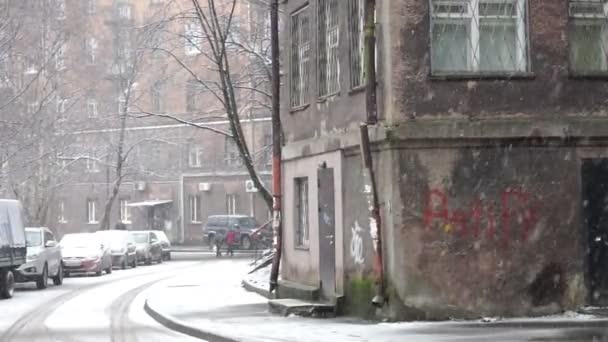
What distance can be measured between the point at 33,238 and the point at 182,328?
13274 mm

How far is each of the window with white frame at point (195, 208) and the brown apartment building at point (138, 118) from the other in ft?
0.22

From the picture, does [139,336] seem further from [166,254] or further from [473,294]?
[166,254]

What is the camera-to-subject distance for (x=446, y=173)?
14812 millimetres

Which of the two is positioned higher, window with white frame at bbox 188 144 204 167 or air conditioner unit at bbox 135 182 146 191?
window with white frame at bbox 188 144 204 167

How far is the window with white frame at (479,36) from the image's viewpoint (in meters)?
15.2

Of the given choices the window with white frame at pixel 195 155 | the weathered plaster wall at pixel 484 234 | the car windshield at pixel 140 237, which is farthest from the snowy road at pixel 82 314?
the window with white frame at pixel 195 155

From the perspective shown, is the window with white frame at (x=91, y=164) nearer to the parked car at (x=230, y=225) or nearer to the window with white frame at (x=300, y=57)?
the parked car at (x=230, y=225)

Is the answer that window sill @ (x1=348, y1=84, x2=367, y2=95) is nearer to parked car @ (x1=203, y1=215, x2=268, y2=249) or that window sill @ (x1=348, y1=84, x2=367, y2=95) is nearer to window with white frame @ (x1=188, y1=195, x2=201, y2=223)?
parked car @ (x1=203, y1=215, x2=268, y2=249)

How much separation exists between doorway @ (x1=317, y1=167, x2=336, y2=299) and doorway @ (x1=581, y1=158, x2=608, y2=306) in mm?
4240

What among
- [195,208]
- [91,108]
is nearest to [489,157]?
[91,108]

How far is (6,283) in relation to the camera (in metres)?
23.8

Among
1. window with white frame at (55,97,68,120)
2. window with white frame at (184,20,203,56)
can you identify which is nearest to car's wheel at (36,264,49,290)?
window with white frame at (184,20,203,56)

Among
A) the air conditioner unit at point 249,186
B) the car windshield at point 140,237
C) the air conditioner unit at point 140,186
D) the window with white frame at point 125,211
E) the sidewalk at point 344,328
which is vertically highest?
the air conditioner unit at point 140,186

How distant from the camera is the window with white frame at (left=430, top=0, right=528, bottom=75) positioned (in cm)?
1523
